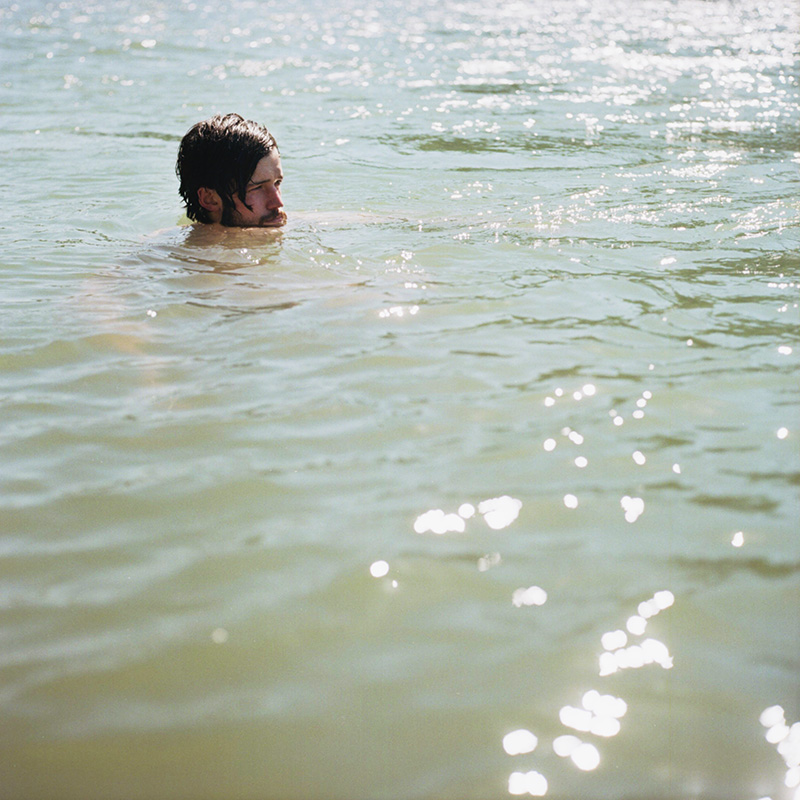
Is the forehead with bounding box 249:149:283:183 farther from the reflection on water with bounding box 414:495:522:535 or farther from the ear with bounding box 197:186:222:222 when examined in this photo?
the reflection on water with bounding box 414:495:522:535

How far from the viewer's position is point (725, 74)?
12.6 metres

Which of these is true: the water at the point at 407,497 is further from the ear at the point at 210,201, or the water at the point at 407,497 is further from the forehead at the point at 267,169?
the forehead at the point at 267,169

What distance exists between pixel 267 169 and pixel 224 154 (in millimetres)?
252

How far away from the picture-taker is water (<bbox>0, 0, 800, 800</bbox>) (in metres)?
1.93

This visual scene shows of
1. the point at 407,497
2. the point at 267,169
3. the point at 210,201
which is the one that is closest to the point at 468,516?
the point at 407,497

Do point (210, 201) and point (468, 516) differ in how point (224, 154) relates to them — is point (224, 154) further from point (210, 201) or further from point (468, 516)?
point (468, 516)

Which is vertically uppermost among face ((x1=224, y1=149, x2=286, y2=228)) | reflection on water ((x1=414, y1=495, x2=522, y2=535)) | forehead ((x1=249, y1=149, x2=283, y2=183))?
forehead ((x1=249, y1=149, x2=283, y2=183))

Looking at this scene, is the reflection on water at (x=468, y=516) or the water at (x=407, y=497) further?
the reflection on water at (x=468, y=516)

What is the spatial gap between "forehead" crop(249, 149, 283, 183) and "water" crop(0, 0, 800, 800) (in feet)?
1.15

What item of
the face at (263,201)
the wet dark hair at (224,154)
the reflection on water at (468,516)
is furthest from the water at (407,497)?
the wet dark hair at (224,154)

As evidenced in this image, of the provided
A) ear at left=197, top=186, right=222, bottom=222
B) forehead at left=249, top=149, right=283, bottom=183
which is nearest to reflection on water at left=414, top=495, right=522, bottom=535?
forehead at left=249, top=149, right=283, bottom=183

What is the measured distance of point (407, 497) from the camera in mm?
2721

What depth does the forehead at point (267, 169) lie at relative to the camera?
530 centimetres

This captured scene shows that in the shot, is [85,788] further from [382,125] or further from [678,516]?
[382,125]
